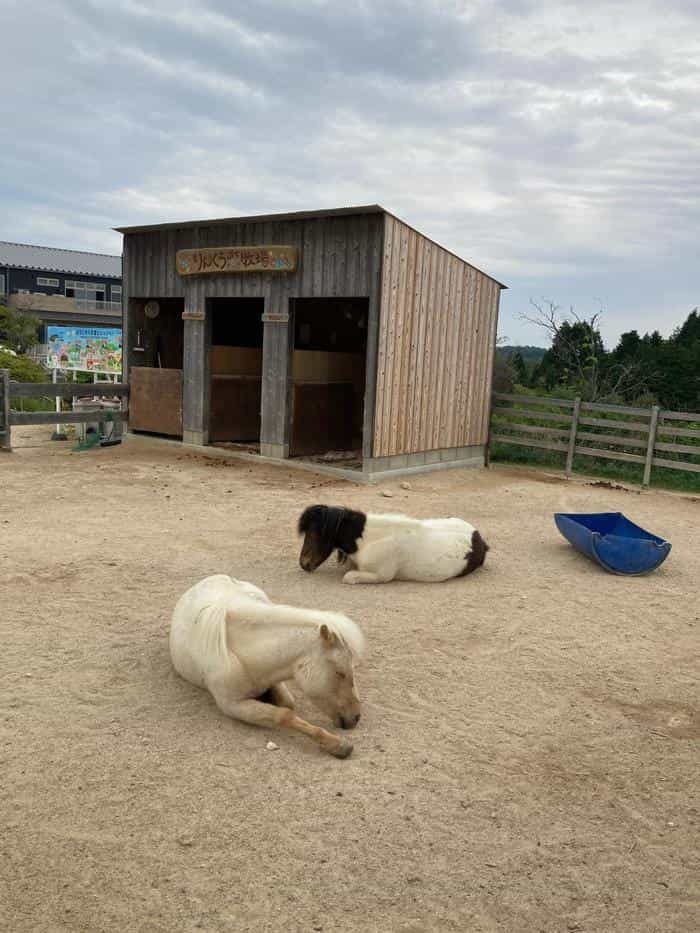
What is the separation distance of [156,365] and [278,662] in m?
11.9

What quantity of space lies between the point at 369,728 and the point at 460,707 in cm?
57

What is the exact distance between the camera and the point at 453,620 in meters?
5.45

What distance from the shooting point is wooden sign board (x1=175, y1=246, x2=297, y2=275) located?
11.6 meters

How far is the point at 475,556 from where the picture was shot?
655 centimetres

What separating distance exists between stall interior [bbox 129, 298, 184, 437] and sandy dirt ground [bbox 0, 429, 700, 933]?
22.7 ft

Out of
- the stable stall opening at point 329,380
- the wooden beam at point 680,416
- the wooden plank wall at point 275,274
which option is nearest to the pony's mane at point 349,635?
the wooden plank wall at point 275,274

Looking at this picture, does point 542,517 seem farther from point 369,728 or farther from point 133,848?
point 133,848

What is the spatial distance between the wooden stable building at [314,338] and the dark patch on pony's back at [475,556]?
453 cm

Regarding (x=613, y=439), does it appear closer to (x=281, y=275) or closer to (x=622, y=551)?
Answer: (x=281, y=275)

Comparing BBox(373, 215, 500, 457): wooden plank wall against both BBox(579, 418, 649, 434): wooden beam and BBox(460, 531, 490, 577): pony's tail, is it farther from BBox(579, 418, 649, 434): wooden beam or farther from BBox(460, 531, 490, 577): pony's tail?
BBox(460, 531, 490, 577): pony's tail

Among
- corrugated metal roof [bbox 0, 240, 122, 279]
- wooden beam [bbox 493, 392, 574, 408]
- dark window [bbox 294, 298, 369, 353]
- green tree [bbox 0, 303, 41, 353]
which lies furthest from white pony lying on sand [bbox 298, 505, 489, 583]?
corrugated metal roof [bbox 0, 240, 122, 279]

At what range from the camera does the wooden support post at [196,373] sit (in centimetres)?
1288

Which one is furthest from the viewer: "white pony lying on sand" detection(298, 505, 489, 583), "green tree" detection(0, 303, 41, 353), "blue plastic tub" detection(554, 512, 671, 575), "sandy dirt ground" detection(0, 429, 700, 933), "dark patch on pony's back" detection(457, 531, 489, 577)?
"green tree" detection(0, 303, 41, 353)

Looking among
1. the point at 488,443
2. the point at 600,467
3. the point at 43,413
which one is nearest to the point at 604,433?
the point at 600,467
